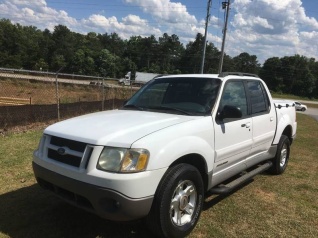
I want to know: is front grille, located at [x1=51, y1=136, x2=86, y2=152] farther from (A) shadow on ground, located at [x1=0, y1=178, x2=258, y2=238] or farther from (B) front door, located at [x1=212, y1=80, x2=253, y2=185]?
(B) front door, located at [x1=212, y1=80, x2=253, y2=185]

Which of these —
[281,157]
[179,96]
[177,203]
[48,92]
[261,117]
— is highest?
[179,96]

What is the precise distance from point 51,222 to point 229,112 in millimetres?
2529

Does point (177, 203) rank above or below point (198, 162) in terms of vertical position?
below

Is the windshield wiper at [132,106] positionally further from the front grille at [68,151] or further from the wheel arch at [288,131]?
the wheel arch at [288,131]

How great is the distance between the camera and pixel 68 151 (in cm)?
356

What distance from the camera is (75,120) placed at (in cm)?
417

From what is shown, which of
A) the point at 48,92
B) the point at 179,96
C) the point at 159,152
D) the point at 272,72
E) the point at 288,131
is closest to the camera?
the point at 159,152

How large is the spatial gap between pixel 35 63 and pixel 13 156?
317 ft

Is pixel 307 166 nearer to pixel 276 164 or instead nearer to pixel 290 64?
pixel 276 164

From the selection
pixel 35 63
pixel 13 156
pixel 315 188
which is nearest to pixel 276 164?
pixel 315 188

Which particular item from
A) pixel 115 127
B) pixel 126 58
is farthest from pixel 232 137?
pixel 126 58

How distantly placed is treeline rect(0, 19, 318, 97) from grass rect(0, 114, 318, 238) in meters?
88.9

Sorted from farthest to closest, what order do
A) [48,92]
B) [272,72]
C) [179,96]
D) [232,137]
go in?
[272,72]
[48,92]
[179,96]
[232,137]

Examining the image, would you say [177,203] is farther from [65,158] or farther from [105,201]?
[65,158]
